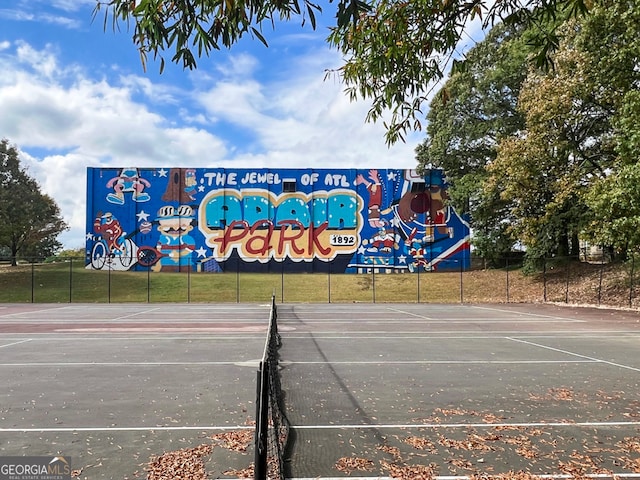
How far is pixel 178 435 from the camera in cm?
590

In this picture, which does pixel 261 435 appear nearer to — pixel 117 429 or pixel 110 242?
pixel 117 429

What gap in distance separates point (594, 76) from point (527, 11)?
23502 mm

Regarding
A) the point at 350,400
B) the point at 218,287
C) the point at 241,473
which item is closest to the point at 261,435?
the point at 241,473

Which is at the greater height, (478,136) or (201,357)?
(478,136)

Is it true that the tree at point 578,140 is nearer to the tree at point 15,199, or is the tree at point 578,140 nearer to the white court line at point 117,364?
the white court line at point 117,364

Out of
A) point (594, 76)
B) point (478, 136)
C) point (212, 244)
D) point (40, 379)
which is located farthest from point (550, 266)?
point (40, 379)

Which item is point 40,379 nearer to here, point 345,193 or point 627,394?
point 627,394

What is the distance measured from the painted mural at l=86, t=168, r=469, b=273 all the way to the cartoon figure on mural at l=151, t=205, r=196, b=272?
0.29 feet

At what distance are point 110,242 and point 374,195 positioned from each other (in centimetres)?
2390

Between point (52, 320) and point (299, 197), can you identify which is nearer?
point (52, 320)

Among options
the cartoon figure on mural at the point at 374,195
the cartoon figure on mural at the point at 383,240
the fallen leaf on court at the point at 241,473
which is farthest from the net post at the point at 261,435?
the cartoon figure on mural at the point at 374,195

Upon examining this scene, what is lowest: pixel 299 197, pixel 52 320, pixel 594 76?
pixel 52 320

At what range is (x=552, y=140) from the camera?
29672mm

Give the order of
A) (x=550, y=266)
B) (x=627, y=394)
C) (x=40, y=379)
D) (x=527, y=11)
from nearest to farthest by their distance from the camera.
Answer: (x=527, y=11) → (x=627, y=394) → (x=40, y=379) → (x=550, y=266)
